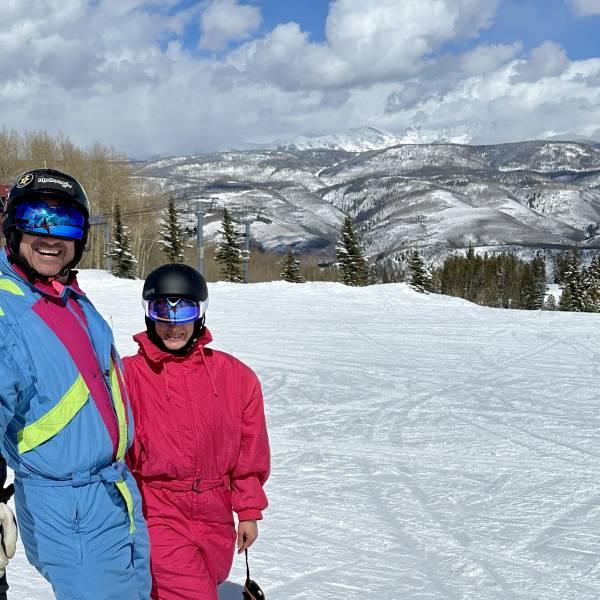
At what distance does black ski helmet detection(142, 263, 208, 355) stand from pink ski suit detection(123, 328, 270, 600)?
4cm

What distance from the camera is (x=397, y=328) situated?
1588 cm

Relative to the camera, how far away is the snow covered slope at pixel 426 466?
3939 mm

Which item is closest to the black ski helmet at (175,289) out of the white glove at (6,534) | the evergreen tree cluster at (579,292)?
the white glove at (6,534)

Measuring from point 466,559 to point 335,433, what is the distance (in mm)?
3301

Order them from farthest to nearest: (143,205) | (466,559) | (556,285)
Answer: (556,285)
(143,205)
(466,559)

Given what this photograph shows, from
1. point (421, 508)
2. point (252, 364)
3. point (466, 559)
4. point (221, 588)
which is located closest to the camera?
point (221, 588)

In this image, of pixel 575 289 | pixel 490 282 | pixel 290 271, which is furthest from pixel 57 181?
pixel 490 282

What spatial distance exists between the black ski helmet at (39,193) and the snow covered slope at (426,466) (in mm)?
2479

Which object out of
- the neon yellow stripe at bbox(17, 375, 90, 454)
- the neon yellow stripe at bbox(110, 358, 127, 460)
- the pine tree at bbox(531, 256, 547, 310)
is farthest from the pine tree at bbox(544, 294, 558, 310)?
the neon yellow stripe at bbox(17, 375, 90, 454)

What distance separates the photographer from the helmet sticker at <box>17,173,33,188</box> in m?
2.06

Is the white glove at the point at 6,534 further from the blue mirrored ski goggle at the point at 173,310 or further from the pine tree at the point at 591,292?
the pine tree at the point at 591,292

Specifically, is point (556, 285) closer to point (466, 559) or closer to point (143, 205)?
point (143, 205)

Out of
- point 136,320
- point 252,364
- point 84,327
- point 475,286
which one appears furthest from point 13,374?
point 475,286

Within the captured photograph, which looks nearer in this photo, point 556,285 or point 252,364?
point 252,364
